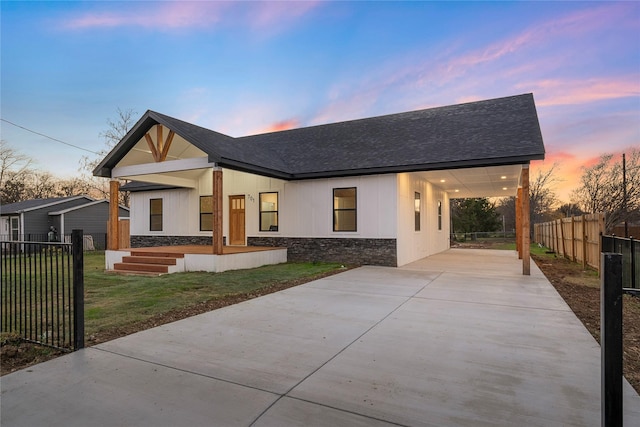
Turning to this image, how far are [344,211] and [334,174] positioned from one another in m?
1.38

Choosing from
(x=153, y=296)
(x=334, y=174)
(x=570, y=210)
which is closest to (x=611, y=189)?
(x=570, y=210)

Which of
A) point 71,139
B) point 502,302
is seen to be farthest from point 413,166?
point 71,139

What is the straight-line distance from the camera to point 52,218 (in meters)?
22.1

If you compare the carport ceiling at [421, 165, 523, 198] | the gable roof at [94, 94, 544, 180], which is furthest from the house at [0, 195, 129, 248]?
the carport ceiling at [421, 165, 523, 198]

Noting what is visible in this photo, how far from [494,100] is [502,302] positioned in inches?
388

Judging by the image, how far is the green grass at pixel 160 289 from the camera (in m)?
5.25

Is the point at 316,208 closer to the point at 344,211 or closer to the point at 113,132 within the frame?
the point at 344,211

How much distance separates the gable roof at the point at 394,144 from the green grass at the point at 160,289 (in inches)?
129

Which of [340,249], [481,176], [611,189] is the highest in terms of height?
[611,189]

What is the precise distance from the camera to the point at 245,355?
11.7 feet

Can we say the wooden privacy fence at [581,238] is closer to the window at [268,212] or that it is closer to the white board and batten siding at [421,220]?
the white board and batten siding at [421,220]

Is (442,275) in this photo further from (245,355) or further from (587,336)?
(245,355)

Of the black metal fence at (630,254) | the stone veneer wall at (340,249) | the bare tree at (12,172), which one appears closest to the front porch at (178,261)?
the stone veneer wall at (340,249)

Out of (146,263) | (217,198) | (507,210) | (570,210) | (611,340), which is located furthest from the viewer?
(507,210)
